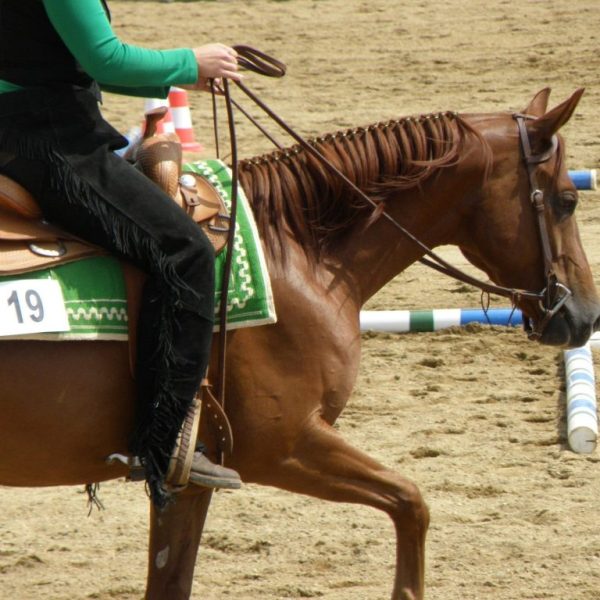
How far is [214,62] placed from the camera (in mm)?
4094

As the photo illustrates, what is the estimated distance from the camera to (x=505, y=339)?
312 inches

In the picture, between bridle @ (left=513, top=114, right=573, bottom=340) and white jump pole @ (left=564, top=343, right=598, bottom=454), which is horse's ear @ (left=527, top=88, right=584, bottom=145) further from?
white jump pole @ (left=564, top=343, right=598, bottom=454)

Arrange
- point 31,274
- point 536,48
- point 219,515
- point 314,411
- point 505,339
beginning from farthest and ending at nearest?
point 536,48, point 505,339, point 219,515, point 314,411, point 31,274

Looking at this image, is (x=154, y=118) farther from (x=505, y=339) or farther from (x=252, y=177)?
(x=505, y=339)

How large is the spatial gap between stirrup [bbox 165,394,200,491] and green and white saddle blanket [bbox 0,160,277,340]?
0.98 feet

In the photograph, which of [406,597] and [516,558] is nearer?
[406,597]

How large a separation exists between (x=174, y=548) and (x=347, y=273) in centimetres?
108

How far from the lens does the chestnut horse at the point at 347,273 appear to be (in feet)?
14.3

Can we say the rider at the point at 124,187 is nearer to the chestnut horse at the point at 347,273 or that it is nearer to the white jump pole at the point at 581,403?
the chestnut horse at the point at 347,273

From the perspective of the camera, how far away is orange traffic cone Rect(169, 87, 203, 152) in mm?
11407

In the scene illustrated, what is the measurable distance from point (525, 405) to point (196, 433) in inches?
125

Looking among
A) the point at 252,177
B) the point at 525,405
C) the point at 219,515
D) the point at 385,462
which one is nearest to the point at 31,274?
the point at 252,177

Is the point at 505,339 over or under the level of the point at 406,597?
under

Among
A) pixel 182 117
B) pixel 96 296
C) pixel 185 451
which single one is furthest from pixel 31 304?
pixel 182 117
